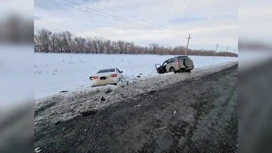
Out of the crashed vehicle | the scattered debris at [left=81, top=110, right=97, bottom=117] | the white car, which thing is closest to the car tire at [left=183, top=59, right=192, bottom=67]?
the crashed vehicle

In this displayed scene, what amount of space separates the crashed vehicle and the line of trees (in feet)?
0.21

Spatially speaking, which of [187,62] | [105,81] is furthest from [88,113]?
[187,62]

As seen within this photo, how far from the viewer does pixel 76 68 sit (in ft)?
4.89

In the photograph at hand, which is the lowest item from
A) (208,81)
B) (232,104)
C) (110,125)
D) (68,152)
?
(68,152)

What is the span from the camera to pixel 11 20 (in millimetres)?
1104

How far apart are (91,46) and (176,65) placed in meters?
0.81

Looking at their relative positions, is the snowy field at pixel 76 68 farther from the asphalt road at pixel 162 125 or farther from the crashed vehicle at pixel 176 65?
the asphalt road at pixel 162 125

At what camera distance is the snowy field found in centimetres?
133

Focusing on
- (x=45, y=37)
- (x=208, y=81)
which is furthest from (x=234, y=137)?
(x=45, y=37)

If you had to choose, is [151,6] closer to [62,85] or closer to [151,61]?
[151,61]

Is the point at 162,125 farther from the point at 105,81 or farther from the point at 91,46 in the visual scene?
the point at 91,46

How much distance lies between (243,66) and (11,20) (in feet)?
4.84

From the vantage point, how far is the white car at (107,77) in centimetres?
155

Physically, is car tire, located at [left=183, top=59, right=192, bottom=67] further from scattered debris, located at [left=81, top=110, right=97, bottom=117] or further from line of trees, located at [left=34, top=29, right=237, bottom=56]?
scattered debris, located at [left=81, top=110, right=97, bottom=117]
